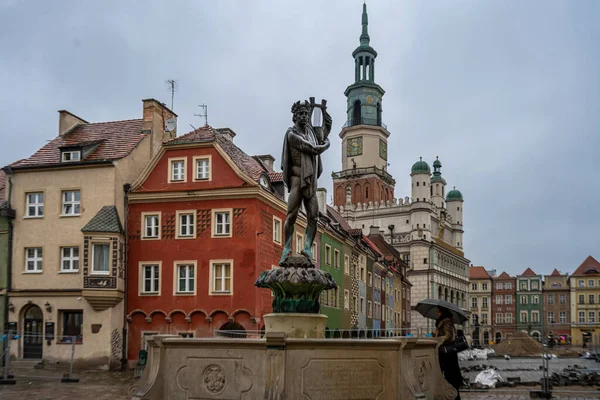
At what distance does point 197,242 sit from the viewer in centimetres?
3184

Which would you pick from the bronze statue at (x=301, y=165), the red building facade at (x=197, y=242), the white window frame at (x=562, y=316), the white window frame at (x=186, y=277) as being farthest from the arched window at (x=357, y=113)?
→ the bronze statue at (x=301, y=165)

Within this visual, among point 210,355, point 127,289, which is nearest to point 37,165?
point 127,289

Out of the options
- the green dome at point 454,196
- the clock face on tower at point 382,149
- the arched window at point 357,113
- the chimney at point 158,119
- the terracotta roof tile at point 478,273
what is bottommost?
the terracotta roof tile at point 478,273

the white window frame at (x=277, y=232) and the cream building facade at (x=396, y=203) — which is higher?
the cream building facade at (x=396, y=203)

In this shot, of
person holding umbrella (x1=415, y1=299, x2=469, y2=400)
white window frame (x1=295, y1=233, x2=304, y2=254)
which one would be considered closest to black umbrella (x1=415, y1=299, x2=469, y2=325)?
person holding umbrella (x1=415, y1=299, x2=469, y2=400)

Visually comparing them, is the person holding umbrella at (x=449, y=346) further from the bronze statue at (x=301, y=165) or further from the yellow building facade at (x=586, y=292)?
the yellow building facade at (x=586, y=292)

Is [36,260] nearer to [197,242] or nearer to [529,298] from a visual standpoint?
[197,242]

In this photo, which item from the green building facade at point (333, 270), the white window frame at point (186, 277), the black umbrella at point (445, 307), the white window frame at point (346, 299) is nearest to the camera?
the black umbrella at point (445, 307)

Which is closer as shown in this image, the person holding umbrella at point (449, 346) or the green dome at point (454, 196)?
the person holding umbrella at point (449, 346)

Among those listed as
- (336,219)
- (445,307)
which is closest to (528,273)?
(336,219)

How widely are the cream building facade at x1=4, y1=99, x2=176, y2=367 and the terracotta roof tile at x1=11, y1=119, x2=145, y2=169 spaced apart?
4.2 inches

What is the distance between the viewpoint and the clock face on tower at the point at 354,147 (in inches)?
4146

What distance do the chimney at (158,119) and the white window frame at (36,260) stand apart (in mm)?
7760

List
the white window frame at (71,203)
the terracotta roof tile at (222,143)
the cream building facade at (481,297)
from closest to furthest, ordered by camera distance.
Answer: the white window frame at (71,203)
the terracotta roof tile at (222,143)
the cream building facade at (481,297)
